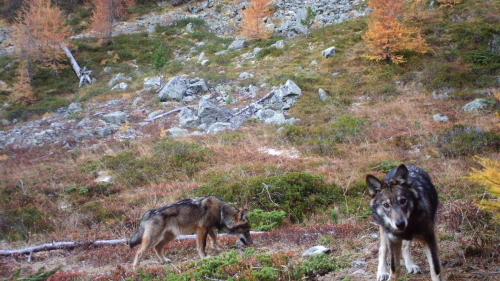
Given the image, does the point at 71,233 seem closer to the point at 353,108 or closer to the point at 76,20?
the point at 353,108

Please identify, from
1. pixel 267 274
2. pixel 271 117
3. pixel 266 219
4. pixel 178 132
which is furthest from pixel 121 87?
pixel 267 274

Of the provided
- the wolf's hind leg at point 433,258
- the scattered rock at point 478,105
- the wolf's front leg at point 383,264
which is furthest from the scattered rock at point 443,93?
the wolf's hind leg at point 433,258

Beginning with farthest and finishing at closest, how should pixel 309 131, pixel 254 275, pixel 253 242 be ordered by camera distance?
1. pixel 309 131
2. pixel 253 242
3. pixel 254 275

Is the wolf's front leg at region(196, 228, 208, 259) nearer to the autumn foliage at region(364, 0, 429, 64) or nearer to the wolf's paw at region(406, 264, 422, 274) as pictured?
the wolf's paw at region(406, 264, 422, 274)

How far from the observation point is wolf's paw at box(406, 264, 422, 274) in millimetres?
4809

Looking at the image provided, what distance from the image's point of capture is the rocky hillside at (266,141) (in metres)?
6.54

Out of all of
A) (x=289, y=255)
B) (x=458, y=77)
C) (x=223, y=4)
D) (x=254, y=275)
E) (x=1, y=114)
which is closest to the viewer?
(x=254, y=275)

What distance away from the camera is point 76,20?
43.8 metres

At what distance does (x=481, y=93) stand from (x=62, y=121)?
20.8m

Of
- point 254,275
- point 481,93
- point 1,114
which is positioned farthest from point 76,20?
point 254,275

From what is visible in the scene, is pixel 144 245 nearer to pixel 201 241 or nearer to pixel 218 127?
pixel 201 241

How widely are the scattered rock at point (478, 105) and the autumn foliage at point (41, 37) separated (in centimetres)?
2870

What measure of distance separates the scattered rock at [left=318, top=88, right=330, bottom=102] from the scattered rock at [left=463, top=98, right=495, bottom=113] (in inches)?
246

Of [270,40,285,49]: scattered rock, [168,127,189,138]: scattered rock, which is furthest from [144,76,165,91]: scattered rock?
[168,127,189,138]: scattered rock
